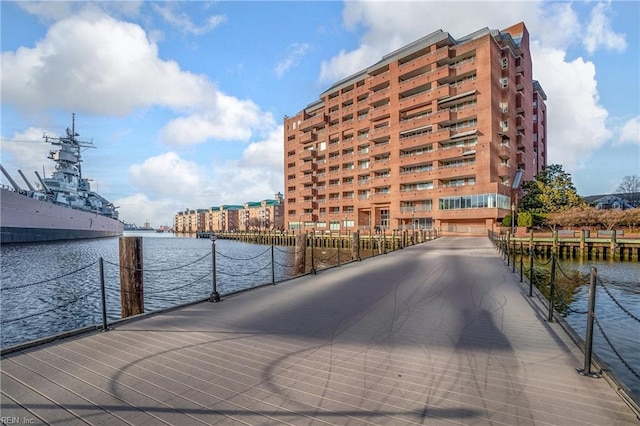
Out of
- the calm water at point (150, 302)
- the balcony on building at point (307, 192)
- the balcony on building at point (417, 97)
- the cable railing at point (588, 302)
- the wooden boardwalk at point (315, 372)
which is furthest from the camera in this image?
the balcony on building at point (307, 192)

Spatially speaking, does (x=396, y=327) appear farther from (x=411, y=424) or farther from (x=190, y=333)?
(x=190, y=333)

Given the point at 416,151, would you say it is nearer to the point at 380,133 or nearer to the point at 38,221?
the point at 380,133

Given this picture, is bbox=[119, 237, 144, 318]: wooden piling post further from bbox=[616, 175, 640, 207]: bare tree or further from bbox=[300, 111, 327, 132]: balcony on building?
bbox=[616, 175, 640, 207]: bare tree

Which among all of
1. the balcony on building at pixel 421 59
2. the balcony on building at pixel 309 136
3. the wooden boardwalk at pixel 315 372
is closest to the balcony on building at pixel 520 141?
the balcony on building at pixel 421 59

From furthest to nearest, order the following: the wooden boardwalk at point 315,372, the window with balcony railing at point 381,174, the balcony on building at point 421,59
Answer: the window with balcony railing at point 381,174, the balcony on building at point 421,59, the wooden boardwalk at point 315,372

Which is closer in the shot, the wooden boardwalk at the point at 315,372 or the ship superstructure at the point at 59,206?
the wooden boardwalk at the point at 315,372

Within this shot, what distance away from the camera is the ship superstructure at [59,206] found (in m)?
41.5

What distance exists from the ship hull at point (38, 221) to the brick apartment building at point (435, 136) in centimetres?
4436

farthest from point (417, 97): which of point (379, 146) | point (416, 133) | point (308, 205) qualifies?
point (308, 205)

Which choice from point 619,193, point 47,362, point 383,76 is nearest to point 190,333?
point 47,362

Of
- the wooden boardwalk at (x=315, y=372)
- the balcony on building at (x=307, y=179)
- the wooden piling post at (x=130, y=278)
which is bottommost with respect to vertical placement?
the wooden boardwalk at (x=315, y=372)

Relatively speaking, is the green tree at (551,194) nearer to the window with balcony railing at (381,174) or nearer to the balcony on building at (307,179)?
the window with balcony railing at (381,174)

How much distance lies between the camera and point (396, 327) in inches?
209

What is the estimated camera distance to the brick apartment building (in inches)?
1678
